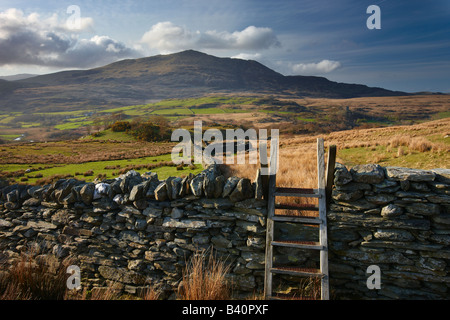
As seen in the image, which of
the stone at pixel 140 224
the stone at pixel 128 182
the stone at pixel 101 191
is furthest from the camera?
the stone at pixel 101 191

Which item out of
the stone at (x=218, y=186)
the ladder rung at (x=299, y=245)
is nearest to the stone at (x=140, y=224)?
the stone at (x=218, y=186)

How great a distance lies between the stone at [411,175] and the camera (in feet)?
12.1

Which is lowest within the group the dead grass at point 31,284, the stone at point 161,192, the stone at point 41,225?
the dead grass at point 31,284

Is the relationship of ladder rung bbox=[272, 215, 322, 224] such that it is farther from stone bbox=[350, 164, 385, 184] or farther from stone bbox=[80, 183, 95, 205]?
stone bbox=[80, 183, 95, 205]

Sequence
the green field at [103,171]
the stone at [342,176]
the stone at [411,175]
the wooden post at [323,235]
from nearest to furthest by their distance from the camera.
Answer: the wooden post at [323,235] → the stone at [411,175] → the stone at [342,176] → the green field at [103,171]

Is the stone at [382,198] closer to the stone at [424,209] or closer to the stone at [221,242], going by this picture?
the stone at [424,209]

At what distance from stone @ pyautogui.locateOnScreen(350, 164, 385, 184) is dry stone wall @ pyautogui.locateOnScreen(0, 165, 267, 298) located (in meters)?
1.68

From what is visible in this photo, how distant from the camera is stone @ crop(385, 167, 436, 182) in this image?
12.1ft

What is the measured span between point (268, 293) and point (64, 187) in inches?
194

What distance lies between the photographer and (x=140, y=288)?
4965 mm

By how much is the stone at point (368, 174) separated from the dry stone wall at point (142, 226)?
168cm

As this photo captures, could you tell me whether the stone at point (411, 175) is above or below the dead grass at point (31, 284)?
above
